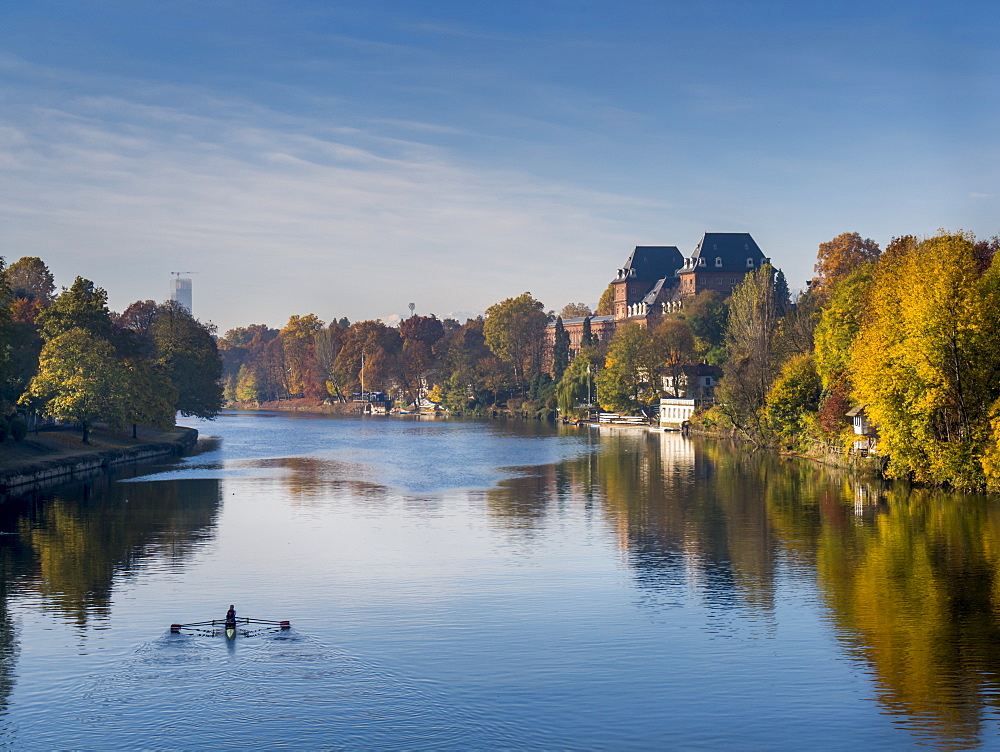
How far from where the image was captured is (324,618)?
105 ft

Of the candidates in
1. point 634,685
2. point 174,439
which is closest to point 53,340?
point 174,439

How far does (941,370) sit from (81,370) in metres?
58.6

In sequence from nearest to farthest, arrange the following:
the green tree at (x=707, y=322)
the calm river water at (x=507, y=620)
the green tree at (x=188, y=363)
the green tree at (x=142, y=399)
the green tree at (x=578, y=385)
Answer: the calm river water at (x=507, y=620)
the green tree at (x=142, y=399)
the green tree at (x=188, y=363)
the green tree at (x=707, y=322)
the green tree at (x=578, y=385)

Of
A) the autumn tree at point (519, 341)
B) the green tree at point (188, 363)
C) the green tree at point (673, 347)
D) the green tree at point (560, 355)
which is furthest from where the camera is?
the autumn tree at point (519, 341)

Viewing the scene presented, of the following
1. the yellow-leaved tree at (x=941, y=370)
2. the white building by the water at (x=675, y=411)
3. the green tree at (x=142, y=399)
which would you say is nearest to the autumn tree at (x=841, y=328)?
the yellow-leaved tree at (x=941, y=370)

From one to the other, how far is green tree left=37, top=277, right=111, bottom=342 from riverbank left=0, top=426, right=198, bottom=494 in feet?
28.3

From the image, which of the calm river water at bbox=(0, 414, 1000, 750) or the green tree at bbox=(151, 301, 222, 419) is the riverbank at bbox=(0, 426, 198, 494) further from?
the green tree at bbox=(151, 301, 222, 419)

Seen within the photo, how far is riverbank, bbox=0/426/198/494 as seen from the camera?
214ft

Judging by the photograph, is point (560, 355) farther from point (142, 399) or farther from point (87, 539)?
point (87, 539)

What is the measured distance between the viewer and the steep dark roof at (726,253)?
198 m

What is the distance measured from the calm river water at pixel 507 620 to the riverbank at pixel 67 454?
5.59 metres

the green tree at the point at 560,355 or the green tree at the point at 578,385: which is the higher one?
the green tree at the point at 560,355

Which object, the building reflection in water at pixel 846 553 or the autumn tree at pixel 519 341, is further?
the autumn tree at pixel 519 341

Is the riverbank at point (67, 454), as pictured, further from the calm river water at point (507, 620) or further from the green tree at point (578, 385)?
the green tree at point (578, 385)
